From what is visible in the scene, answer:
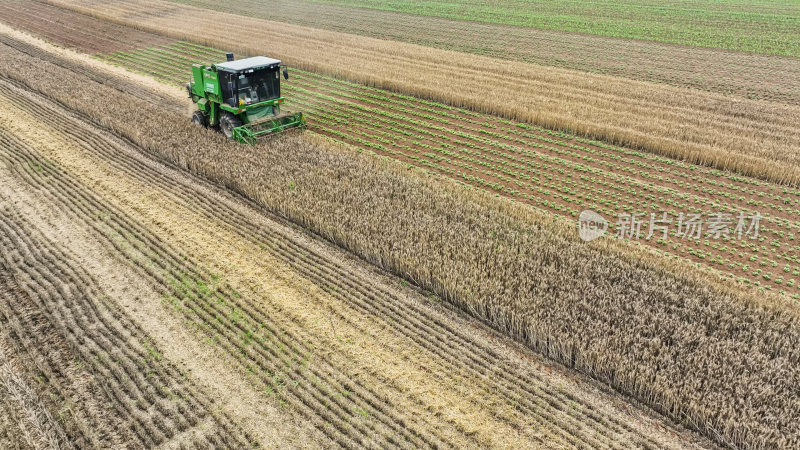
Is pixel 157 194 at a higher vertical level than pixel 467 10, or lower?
lower

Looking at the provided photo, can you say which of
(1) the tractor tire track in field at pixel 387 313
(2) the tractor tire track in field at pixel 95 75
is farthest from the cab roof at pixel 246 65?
→ (2) the tractor tire track in field at pixel 95 75

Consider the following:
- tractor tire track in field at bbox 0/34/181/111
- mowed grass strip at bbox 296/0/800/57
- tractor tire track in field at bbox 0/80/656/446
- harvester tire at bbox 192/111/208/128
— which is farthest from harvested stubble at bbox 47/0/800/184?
tractor tire track in field at bbox 0/80/656/446

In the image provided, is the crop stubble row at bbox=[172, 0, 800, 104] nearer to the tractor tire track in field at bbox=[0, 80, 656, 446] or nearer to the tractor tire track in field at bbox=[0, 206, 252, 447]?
the tractor tire track in field at bbox=[0, 80, 656, 446]

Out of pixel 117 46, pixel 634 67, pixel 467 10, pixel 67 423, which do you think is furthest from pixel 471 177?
pixel 467 10

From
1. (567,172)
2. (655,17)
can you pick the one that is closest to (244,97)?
(567,172)

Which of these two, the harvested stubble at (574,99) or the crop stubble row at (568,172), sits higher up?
the harvested stubble at (574,99)

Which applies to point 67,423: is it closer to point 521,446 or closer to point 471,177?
point 521,446

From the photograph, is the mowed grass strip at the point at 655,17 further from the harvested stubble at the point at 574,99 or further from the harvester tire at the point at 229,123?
the harvester tire at the point at 229,123

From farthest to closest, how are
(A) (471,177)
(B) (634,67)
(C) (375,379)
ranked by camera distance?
(B) (634,67) → (A) (471,177) → (C) (375,379)
